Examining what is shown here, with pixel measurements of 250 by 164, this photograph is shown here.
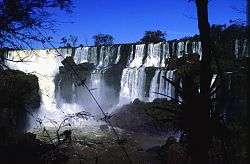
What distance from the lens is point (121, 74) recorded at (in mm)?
45562

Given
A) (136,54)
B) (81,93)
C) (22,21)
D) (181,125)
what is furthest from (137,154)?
(81,93)

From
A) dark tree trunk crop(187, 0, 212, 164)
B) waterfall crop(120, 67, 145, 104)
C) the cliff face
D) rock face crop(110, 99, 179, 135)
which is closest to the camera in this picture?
dark tree trunk crop(187, 0, 212, 164)

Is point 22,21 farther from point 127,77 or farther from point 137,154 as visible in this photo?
point 127,77

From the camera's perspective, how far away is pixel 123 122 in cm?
3428

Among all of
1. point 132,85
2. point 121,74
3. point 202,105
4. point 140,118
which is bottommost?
point 140,118

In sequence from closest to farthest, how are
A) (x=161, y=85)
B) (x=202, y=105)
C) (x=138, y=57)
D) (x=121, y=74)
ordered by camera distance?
(x=202, y=105) → (x=161, y=85) → (x=138, y=57) → (x=121, y=74)

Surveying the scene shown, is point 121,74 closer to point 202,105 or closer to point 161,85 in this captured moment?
point 161,85

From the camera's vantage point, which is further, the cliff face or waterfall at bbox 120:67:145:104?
waterfall at bbox 120:67:145:104

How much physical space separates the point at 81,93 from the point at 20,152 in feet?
140

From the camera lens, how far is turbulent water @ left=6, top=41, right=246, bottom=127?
3991 cm

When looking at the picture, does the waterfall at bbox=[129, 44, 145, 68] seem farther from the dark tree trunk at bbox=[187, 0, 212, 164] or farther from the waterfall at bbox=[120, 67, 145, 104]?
the dark tree trunk at bbox=[187, 0, 212, 164]

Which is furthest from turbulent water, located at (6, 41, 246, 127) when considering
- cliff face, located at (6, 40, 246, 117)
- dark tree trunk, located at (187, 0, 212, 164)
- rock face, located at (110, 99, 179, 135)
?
dark tree trunk, located at (187, 0, 212, 164)

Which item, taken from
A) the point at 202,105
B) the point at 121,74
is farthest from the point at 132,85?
the point at 202,105

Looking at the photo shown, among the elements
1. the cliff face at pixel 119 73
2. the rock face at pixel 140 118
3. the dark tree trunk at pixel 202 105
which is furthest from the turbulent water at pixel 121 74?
the dark tree trunk at pixel 202 105
